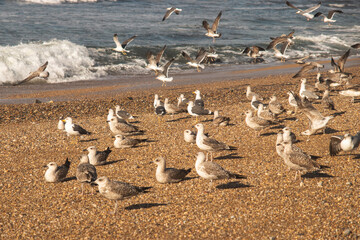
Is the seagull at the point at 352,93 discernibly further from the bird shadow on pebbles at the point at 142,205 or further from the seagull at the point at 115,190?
the seagull at the point at 115,190

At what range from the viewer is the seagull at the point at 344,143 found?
925 centimetres

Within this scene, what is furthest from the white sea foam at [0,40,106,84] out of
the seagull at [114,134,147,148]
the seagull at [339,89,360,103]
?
the seagull at [339,89,360,103]

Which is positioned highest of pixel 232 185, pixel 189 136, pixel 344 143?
pixel 344 143

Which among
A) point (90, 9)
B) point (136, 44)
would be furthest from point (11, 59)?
point (90, 9)

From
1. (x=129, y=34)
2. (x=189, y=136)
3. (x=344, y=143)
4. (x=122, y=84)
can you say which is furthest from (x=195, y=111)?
(x=129, y=34)

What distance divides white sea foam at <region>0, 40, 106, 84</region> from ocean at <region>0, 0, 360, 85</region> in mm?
54

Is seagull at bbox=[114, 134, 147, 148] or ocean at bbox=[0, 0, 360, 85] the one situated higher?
seagull at bbox=[114, 134, 147, 148]

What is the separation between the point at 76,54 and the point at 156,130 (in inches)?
669

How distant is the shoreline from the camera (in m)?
19.8

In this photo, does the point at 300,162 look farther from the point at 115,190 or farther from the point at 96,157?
the point at 96,157

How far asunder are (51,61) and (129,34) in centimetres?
1202

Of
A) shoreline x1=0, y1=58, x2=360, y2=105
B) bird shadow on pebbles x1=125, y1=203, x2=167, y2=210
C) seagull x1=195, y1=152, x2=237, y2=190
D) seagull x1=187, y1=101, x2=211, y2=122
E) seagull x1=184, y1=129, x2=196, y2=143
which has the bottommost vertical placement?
shoreline x1=0, y1=58, x2=360, y2=105

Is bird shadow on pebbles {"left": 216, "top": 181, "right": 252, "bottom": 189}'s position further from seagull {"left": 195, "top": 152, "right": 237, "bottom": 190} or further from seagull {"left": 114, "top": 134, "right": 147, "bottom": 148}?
seagull {"left": 114, "top": 134, "right": 147, "bottom": 148}

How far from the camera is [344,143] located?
929 cm
